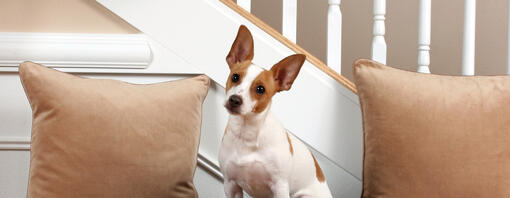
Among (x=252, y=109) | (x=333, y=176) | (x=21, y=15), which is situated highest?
(x=21, y=15)

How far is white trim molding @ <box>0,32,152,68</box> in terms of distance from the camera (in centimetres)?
125

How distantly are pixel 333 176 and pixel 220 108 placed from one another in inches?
13.8

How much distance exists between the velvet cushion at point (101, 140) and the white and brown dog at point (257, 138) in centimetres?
15

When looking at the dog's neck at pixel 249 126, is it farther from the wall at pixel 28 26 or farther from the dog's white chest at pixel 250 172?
the wall at pixel 28 26

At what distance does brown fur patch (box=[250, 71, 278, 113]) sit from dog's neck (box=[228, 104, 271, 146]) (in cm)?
2

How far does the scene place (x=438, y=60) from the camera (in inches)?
74.1

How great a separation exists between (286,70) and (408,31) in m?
1.15

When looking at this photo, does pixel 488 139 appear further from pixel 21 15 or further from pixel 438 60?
pixel 21 15

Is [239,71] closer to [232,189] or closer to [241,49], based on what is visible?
[241,49]

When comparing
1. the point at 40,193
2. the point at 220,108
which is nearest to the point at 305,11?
the point at 220,108

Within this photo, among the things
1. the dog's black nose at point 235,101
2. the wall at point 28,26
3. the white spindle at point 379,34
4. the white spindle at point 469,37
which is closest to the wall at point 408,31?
the white spindle at point 469,37

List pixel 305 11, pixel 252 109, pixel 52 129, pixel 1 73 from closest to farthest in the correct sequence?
pixel 252 109
pixel 52 129
pixel 1 73
pixel 305 11

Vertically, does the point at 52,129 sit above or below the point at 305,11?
below

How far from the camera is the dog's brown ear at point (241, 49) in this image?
0.96 m
